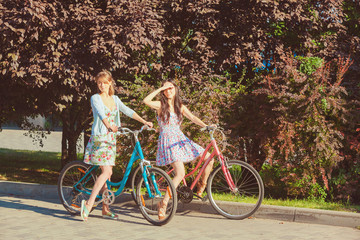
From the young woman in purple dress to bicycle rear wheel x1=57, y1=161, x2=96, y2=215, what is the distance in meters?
1.05

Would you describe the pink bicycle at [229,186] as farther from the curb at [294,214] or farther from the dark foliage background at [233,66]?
the dark foliage background at [233,66]

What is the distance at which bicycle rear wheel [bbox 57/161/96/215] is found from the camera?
6.80 meters

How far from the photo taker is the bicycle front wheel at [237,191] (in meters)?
6.48

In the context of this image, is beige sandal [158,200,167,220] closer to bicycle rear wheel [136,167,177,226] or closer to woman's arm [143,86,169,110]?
bicycle rear wheel [136,167,177,226]

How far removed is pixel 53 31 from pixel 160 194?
427 centimetres

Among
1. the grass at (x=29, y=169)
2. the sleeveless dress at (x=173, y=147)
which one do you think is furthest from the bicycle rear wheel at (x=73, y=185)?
the grass at (x=29, y=169)

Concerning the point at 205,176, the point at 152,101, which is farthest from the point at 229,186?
the point at 152,101

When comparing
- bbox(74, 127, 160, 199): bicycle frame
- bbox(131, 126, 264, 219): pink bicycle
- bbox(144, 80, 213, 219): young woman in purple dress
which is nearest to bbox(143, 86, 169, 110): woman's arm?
bbox(144, 80, 213, 219): young woman in purple dress

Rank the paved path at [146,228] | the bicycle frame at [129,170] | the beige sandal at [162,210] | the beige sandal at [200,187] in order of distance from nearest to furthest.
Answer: the paved path at [146,228], the beige sandal at [162,210], the bicycle frame at [129,170], the beige sandal at [200,187]

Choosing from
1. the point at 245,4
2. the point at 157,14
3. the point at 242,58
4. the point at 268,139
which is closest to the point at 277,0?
the point at 245,4

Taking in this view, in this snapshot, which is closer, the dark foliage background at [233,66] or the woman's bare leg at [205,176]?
the woman's bare leg at [205,176]

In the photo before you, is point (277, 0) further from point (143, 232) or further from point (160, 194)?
point (143, 232)

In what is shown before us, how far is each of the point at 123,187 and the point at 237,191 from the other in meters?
1.52

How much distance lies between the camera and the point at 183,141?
6.56 meters
